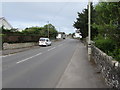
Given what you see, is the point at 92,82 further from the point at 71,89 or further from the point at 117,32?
the point at 117,32

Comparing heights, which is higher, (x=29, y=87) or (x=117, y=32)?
(x=117, y=32)

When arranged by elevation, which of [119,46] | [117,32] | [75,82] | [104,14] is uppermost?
[104,14]

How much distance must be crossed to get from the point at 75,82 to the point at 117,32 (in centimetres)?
299

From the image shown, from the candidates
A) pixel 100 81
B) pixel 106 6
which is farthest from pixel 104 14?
pixel 100 81

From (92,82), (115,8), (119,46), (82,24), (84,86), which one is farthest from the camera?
(82,24)

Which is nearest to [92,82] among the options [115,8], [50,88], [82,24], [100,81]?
[100,81]

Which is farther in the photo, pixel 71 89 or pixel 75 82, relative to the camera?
pixel 75 82

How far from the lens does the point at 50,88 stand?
280 inches

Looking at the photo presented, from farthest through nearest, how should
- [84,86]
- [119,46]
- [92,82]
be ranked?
[119,46], [92,82], [84,86]

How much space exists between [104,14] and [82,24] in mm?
40730

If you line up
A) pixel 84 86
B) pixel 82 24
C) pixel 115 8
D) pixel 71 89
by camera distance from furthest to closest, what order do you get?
pixel 82 24, pixel 115 8, pixel 84 86, pixel 71 89

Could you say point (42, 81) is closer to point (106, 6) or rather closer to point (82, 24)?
point (106, 6)

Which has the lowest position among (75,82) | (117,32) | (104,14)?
(75,82)

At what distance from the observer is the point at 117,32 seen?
888cm
